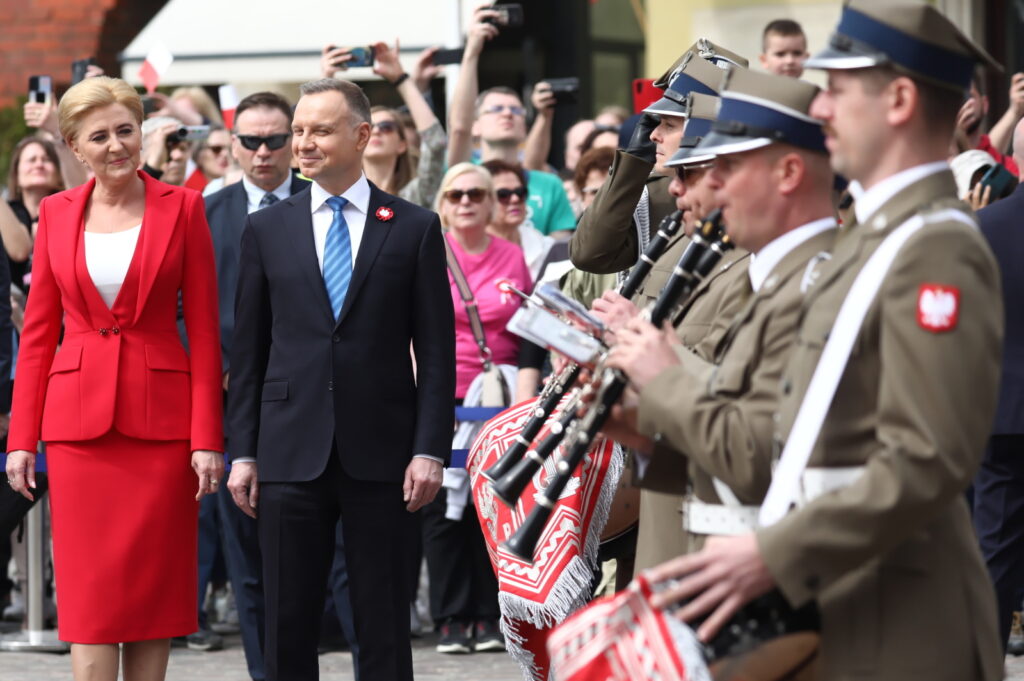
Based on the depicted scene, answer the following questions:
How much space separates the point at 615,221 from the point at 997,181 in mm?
2748

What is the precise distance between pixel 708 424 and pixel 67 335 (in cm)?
320

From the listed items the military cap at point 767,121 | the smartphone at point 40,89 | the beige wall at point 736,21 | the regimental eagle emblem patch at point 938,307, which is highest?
the beige wall at point 736,21

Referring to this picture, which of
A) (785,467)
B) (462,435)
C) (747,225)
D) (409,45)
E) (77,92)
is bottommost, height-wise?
(462,435)

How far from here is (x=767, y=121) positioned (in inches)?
126

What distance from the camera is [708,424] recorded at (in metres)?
3.02

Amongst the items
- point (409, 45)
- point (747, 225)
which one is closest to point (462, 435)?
point (747, 225)

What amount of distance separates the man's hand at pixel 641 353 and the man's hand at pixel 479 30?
5.66m

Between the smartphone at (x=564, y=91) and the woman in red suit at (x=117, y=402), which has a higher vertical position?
the smartphone at (x=564, y=91)

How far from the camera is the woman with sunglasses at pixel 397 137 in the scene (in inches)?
337

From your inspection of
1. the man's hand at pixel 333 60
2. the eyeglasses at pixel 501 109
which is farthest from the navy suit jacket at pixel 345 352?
the eyeglasses at pixel 501 109

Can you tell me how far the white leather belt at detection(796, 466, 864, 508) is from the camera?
285 centimetres

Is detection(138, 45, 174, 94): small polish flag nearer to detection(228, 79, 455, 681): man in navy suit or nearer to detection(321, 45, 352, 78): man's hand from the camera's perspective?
detection(321, 45, 352, 78): man's hand

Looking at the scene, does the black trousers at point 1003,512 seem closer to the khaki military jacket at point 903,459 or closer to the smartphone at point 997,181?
the smartphone at point 997,181

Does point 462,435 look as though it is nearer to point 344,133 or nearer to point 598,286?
point 598,286
